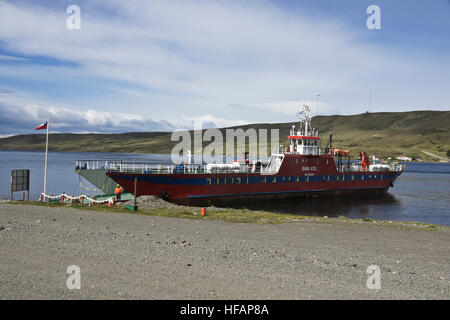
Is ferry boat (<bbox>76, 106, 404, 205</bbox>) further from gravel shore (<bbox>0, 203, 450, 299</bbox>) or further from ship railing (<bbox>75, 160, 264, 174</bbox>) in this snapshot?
gravel shore (<bbox>0, 203, 450, 299</bbox>)

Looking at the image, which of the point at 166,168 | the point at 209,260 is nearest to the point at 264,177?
the point at 166,168

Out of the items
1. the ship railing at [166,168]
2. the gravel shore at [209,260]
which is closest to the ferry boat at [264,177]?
the ship railing at [166,168]

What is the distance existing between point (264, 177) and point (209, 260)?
108 feet

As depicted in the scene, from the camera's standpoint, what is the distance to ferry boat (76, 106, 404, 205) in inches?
1512

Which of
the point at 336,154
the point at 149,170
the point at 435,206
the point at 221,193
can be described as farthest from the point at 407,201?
the point at 149,170

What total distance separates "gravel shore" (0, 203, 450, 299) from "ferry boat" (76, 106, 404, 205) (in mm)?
15001

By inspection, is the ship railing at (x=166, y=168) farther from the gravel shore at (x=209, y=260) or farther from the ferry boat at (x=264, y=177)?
the gravel shore at (x=209, y=260)

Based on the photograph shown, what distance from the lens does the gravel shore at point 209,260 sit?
10.3 meters

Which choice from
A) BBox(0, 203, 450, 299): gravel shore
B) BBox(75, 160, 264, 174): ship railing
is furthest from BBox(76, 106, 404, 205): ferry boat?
BBox(0, 203, 450, 299): gravel shore

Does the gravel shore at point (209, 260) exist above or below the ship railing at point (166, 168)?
below

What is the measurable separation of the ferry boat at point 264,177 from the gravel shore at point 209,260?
15.0 m

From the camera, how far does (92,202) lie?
105 feet

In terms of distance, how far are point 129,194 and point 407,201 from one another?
3810 centimetres
